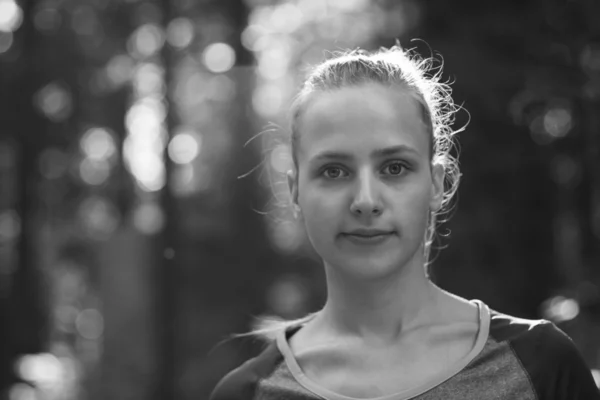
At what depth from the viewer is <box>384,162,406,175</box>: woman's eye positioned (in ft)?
4.94

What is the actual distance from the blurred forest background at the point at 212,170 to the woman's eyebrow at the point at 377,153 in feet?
6.04

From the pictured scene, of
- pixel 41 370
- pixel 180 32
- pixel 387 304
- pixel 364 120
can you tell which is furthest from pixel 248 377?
pixel 180 32

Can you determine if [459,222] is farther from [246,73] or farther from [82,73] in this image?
[82,73]

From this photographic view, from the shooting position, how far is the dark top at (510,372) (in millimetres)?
1441

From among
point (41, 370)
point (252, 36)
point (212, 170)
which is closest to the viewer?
point (41, 370)

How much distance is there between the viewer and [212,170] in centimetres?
908

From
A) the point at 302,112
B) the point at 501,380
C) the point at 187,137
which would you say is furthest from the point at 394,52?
the point at 187,137

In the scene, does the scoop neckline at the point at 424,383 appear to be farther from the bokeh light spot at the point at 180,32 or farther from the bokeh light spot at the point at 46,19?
the bokeh light spot at the point at 46,19

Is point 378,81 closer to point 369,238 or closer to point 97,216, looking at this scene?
point 369,238

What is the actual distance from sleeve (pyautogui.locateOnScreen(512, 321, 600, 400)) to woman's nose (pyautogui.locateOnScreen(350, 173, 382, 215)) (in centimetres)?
A: 38

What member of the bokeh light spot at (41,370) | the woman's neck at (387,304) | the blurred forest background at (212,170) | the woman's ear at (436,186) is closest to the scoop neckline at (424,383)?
the woman's neck at (387,304)

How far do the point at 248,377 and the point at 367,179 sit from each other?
1.69 feet

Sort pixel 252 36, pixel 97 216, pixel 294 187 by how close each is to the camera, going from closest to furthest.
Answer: pixel 294 187 → pixel 252 36 → pixel 97 216

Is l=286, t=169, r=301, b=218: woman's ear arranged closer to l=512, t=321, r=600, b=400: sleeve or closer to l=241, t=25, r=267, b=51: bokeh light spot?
l=512, t=321, r=600, b=400: sleeve
